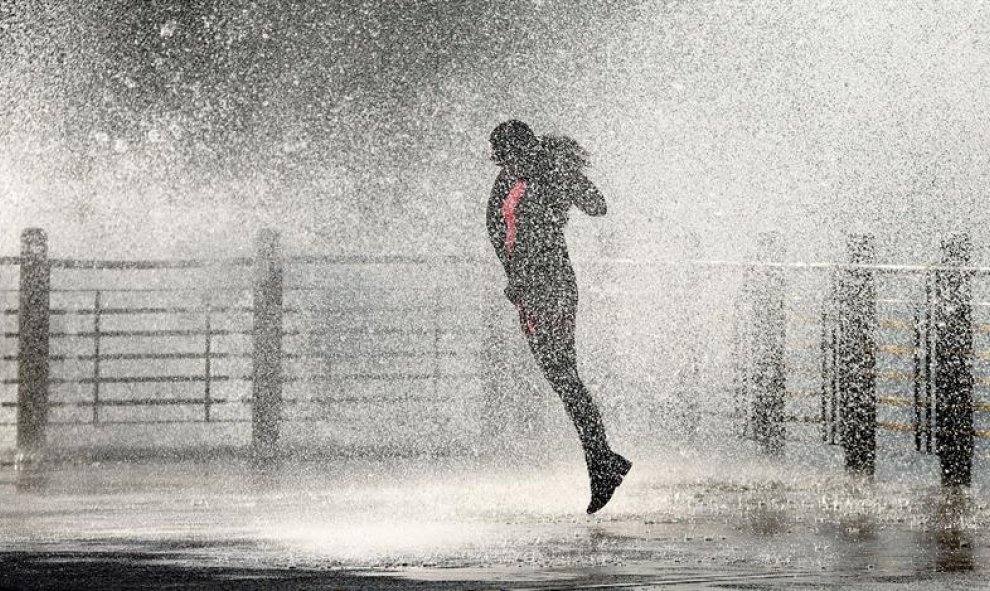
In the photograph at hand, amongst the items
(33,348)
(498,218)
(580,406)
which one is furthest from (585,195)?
(33,348)

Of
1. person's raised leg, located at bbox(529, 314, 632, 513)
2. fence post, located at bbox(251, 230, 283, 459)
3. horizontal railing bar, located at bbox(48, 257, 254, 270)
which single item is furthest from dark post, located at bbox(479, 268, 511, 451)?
person's raised leg, located at bbox(529, 314, 632, 513)

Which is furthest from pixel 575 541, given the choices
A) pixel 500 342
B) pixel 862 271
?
pixel 500 342

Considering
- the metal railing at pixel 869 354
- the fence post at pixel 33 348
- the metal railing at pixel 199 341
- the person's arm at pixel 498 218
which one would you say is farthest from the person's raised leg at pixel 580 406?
the fence post at pixel 33 348

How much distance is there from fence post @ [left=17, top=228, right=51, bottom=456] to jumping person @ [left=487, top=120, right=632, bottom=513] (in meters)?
5.20

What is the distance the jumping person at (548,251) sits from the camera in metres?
7.32

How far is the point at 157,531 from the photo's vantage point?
271 inches

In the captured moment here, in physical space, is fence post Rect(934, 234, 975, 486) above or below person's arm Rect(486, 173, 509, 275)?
below

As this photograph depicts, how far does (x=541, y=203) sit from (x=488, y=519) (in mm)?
1471

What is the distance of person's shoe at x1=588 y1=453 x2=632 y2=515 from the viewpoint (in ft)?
24.2

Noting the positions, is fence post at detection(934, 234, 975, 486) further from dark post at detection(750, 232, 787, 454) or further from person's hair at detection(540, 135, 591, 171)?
person's hair at detection(540, 135, 591, 171)

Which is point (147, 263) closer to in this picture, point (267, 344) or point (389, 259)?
point (267, 344)

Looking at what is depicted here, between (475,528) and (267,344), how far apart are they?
5.07 meters

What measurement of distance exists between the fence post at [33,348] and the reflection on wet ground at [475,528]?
1.40 meters

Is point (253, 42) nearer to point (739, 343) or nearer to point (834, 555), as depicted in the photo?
point (739, 343)
